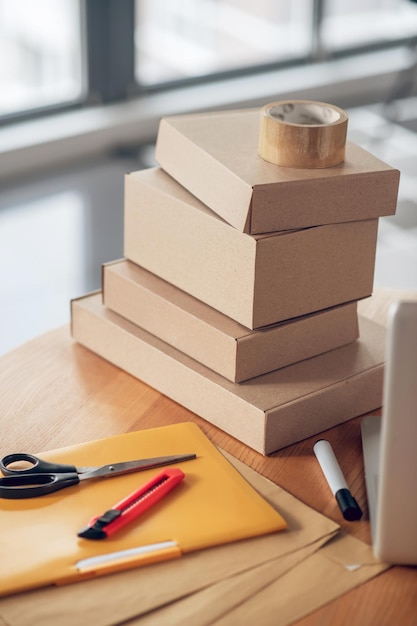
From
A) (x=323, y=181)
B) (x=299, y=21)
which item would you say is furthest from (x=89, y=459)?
(x=299, y=21)

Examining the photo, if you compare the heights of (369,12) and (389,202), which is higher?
(389,202)

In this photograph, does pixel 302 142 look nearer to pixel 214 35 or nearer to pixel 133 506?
pixel 133 506

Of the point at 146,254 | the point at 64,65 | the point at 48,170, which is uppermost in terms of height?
the point at 146,254

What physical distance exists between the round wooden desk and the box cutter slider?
0.32 ft

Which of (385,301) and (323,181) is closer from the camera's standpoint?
(323,181)

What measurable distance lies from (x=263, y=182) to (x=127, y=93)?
7.89 ft

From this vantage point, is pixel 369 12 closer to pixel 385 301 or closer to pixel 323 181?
pixel 385 301

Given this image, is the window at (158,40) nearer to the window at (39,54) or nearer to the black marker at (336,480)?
the window at (39,54)

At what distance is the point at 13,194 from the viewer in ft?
9.18

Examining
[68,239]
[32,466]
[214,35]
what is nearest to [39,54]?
[214,35]

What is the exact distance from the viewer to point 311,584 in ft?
2.48

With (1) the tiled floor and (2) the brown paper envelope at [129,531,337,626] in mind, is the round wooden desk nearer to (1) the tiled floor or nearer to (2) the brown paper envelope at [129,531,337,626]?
(2) the brown paper envelope at [129,531,337,626]

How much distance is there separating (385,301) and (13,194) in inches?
70.6

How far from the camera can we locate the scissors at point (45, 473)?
0.84 metres
